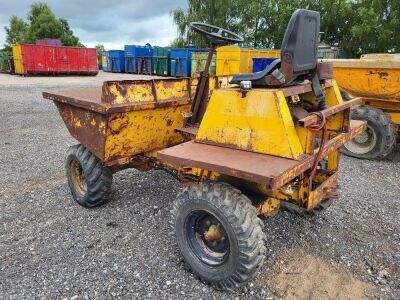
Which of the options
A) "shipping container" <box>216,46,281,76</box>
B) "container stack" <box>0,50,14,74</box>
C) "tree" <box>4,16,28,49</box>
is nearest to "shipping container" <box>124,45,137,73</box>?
"container stack" <box>0,50,14,74</box>

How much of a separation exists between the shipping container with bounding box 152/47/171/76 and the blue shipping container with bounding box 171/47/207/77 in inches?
29.5

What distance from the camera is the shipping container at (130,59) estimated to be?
25.8 metres

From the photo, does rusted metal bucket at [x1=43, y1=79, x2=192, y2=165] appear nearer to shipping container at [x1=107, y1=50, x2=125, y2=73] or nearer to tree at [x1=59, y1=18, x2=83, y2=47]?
shipping container at [x1=107, y1=50, x2=125, y2=73]

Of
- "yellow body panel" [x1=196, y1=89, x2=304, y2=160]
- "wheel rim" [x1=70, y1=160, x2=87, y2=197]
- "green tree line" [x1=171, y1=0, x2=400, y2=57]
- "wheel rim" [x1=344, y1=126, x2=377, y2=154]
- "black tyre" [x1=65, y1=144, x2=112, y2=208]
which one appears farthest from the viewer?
"green tree line" [x1=171, y1=0, x2=400, y2=57]

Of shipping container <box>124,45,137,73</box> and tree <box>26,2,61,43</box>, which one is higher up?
tree <box>26,2,61,43</box>

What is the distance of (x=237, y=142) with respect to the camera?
2613mm

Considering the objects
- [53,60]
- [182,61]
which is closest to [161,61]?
[182,61]

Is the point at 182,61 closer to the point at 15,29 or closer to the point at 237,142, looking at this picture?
the point at 237,142

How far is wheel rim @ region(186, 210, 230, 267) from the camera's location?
269cm

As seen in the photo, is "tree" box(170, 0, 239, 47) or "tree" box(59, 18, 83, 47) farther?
"tree" box(59, 18, 83, 47)

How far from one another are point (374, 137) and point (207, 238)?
13.0ft

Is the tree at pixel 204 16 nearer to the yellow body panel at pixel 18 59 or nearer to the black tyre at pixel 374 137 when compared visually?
the yellow body panel at pixel 18 59

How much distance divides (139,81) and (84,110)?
1.98ft

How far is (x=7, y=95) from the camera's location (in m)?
13.2
